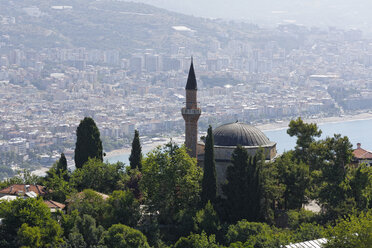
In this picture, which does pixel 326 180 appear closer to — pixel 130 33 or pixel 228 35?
pixel 130 33

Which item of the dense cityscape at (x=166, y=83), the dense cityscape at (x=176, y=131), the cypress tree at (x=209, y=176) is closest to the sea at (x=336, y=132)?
the dense cityscape at (x=176, y=131)

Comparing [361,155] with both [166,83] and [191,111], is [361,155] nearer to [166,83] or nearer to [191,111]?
[191,111]

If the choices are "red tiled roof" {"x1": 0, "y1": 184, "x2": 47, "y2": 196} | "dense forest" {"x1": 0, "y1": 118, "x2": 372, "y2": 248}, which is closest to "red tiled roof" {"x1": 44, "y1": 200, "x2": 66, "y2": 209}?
"dense forest" {"x1": 0, "y1": 118, "x2": 372, "y2": 248}

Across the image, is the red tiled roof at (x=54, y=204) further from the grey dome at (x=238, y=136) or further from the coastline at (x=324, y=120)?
the coastline at (x=324, y=120)

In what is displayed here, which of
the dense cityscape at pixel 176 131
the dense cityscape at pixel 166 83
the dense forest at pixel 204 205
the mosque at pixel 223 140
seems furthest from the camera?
the dense cityscape at pixel 166 83

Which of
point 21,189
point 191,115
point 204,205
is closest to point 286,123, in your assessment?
point 191,115

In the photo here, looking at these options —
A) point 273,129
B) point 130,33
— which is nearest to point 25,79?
point 130,33
